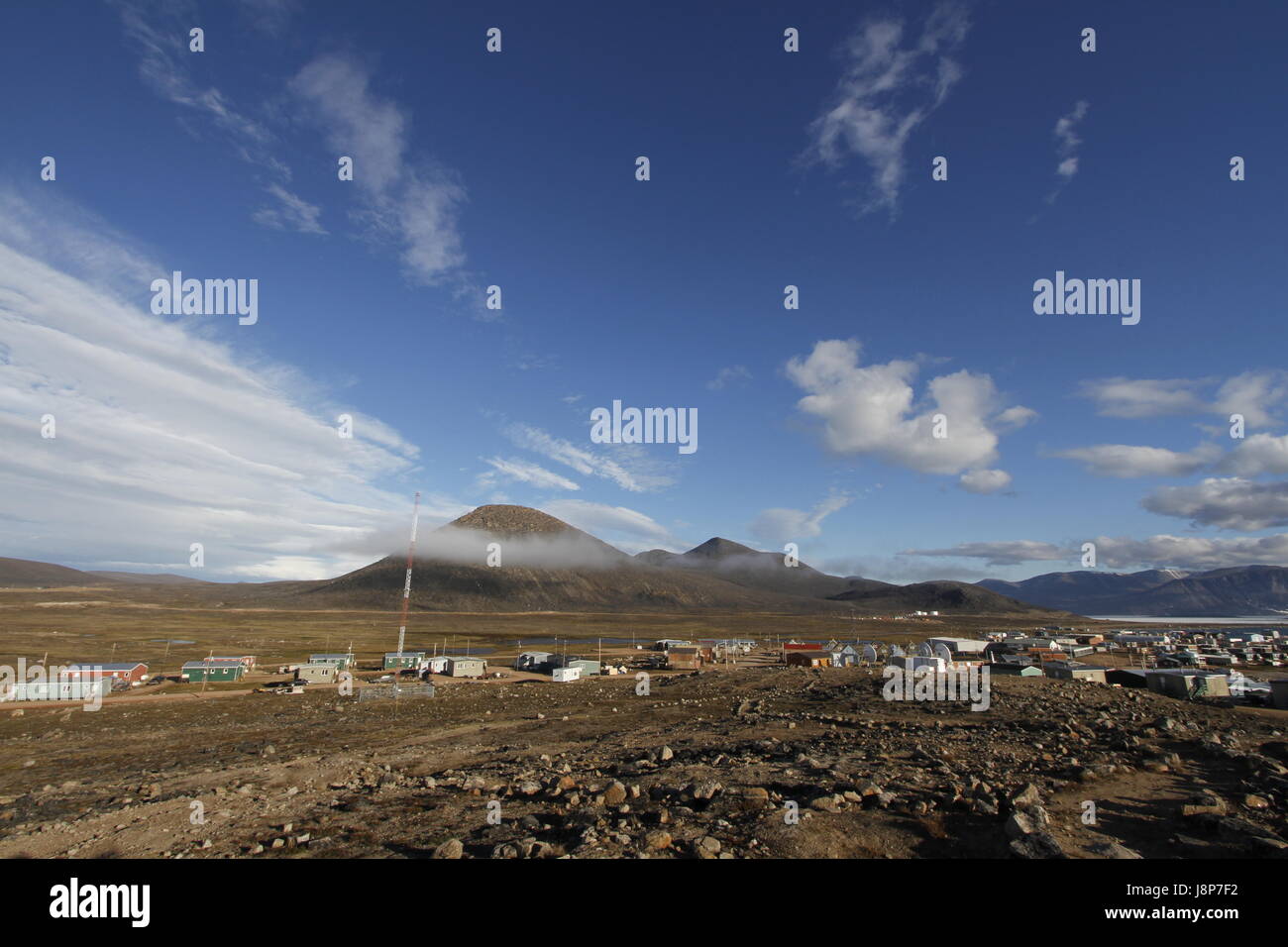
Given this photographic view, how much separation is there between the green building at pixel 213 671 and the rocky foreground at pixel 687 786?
79.4 ft

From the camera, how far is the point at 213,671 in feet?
191

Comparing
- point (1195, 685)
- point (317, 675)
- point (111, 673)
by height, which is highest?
point (1195, 685)

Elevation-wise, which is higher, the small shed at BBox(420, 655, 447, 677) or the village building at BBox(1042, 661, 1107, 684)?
the village building at BBox(1042, 661, 1107, 684)

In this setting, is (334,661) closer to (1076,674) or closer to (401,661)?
(401,661)

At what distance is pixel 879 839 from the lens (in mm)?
11820

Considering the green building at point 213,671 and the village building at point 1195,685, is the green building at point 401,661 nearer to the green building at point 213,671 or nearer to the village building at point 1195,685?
the green building at point 213,671

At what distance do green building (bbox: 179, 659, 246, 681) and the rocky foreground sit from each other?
24195mm

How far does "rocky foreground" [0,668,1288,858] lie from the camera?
1192 centimetres

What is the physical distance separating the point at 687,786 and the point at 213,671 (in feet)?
202

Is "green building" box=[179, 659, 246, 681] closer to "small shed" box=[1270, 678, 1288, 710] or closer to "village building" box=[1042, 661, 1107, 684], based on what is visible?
"village building" box=[1042, 661, 1107, 684]

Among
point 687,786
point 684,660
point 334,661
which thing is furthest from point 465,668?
point 687,786

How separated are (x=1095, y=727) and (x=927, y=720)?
6.35 metres

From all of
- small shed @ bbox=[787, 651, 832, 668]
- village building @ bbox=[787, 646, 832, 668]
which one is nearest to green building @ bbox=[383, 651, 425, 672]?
village building @ bbox=[787, 646, 832, 668]

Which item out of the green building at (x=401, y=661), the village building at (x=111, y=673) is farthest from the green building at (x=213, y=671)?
the green building at (x=401, y=661)
